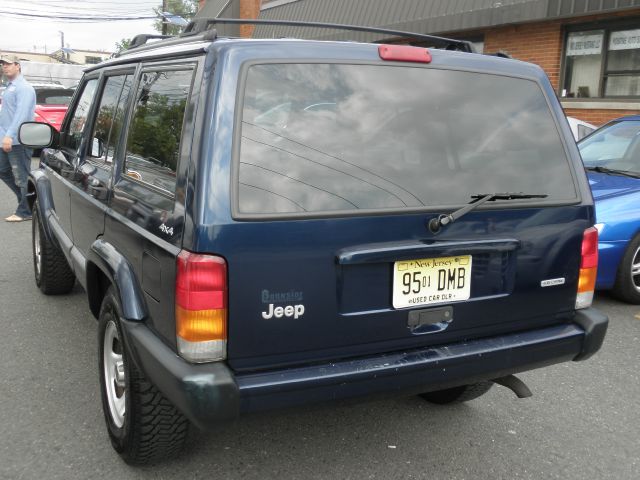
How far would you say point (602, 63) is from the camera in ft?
37.3

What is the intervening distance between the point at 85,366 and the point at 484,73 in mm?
2935

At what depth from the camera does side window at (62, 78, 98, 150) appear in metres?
4.20

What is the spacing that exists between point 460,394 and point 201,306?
1.81m

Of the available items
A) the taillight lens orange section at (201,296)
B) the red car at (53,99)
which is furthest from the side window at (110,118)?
the red car at (53,99)

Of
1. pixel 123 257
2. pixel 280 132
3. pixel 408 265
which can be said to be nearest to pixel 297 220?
pixel 280 132

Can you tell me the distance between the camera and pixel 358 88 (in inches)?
98.3

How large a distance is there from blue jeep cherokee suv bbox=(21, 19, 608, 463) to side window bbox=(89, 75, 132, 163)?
28 centimetres

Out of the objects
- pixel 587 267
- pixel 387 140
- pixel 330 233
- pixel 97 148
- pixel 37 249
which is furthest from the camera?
pixel 37 249

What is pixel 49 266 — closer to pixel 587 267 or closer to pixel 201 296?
pixel 201 296

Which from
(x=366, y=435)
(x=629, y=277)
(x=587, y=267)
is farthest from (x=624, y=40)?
(x=366, y=435)

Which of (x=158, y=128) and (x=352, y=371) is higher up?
(x=158, y=128)

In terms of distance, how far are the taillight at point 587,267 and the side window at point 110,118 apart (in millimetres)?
2317

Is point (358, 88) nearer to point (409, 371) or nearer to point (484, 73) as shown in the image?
point (484, 73)

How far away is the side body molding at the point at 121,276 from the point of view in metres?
2.61
